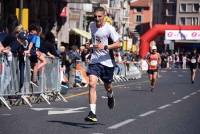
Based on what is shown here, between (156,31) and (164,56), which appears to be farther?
(164,56)

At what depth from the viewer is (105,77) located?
44.2ft

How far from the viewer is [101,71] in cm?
1338

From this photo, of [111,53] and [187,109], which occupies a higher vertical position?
[111,53]

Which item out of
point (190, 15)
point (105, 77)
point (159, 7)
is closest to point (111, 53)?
point (105, 77)

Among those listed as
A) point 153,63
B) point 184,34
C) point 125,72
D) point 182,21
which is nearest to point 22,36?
point 153,63

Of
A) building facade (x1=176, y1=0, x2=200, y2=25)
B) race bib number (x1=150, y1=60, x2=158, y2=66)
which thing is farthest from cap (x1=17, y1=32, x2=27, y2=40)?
building facade (x1=176, y1=0, x2=200, y2=25)

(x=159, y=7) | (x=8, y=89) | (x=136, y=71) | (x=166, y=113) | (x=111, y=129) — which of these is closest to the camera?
(x=111, y=129)

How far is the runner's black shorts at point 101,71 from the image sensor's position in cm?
1327

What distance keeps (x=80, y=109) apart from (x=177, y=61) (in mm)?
85015

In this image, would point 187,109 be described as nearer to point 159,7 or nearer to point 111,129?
point 111,129

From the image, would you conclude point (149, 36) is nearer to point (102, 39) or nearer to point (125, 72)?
point (125, 72)

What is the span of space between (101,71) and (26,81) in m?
5.67

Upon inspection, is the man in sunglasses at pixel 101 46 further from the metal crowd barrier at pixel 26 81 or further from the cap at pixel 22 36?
the cap at pixel 22 36

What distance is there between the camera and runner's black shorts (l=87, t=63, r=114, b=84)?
13266 millimetres
